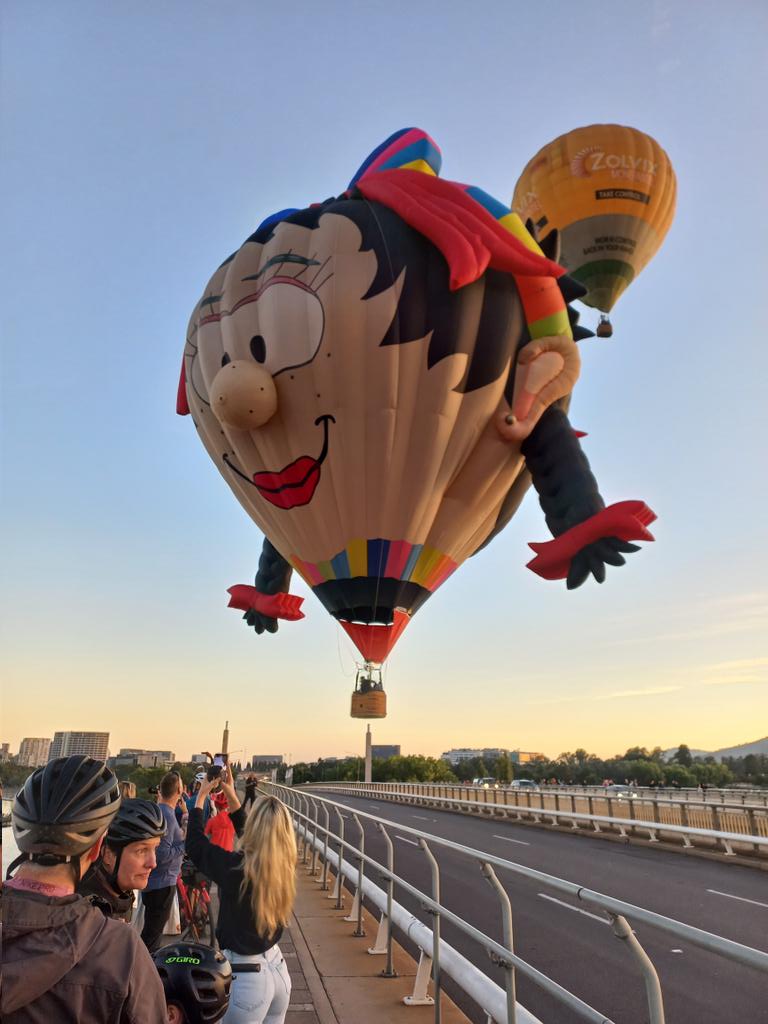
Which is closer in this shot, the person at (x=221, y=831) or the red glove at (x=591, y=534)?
the person at (x=221, y=831)

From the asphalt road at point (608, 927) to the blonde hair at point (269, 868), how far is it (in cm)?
→ 137

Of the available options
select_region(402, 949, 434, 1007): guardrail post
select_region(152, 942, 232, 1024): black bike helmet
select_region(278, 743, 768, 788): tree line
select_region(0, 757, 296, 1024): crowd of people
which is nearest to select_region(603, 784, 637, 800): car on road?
select_region(402, 949, 434, 1007): guardrail post

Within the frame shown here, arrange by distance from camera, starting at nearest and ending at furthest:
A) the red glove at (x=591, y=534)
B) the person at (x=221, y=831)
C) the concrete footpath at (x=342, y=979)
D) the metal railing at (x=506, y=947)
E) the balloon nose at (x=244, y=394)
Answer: the metal railing at (x=506, y=947) < the concrete footpath at (x=342, y=979) < the person at (x=221, y=831) < the red glove at (x=591, y=534) < the balloon nose at (x=244, y=394)

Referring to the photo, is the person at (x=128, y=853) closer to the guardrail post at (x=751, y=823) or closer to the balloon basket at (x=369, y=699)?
the balloon basket at (x=369, y=699)

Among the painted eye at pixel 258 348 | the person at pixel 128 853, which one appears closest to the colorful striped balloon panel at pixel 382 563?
the painted eye at pixel 258 348

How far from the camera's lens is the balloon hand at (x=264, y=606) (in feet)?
46.1

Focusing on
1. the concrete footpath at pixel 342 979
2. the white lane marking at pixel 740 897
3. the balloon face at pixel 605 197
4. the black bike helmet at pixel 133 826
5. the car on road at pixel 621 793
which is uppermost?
the balloon face at pixel 605 197

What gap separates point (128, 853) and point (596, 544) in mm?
7703

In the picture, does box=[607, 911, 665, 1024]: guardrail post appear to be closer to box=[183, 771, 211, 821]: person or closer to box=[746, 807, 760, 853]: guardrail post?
box=[183, 771, 211, 821]: person

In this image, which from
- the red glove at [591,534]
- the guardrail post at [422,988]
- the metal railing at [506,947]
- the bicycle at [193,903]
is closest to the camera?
the metal railing at [506,947]

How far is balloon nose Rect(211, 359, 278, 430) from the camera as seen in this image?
10070 millimetres

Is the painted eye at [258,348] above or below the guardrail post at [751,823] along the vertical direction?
above

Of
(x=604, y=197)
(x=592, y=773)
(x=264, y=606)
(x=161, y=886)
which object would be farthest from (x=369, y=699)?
(x=592, y=773)

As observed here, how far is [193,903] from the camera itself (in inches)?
273
